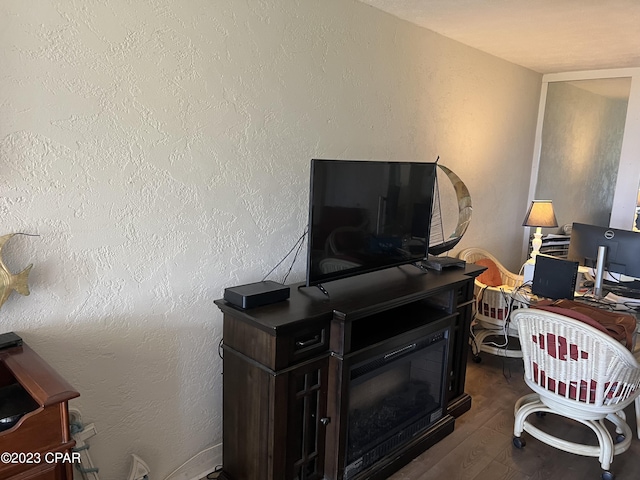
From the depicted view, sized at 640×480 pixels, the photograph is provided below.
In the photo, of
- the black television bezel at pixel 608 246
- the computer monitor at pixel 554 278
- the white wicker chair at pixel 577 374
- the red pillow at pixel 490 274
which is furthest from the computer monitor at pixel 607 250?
the white wicker chair at pixel 577 374

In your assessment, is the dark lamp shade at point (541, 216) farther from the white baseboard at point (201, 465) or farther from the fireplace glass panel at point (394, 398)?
the white baseboard at point (201, 465)

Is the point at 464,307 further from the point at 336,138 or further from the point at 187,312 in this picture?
the point at 187,312

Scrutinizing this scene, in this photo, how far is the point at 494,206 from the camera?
13.9 ft

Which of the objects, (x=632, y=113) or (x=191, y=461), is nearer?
(x=191, y=461)

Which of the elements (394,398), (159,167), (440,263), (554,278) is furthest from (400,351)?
(159,167)

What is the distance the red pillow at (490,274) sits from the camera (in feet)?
12.6

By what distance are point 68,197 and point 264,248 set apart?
36.4 inches

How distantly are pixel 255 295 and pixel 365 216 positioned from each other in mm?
666

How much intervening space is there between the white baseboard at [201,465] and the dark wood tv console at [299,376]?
138 mm

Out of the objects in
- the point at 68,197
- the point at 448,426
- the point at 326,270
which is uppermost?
the point at 68,197

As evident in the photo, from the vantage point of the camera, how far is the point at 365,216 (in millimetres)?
2350

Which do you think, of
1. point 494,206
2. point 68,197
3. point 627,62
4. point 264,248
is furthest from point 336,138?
point 627,62

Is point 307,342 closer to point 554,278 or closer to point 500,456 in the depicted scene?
point 500,456

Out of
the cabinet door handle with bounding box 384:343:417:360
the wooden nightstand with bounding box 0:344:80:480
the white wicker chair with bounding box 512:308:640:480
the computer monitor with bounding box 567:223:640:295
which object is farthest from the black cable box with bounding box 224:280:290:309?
the computer monitor with bounding box 567:223:640:295
